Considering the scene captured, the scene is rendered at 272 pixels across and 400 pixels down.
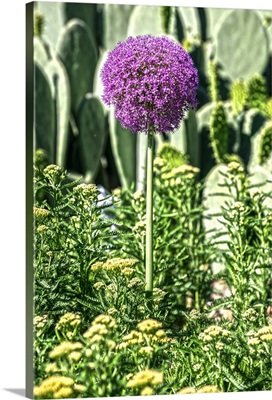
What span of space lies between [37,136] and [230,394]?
1.78 meters

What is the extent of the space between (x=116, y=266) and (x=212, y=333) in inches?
20.0

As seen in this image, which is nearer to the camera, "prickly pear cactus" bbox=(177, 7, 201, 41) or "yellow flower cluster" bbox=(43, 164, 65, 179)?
"yellow flower cluster" bbox=(43, 164, 65, 179)

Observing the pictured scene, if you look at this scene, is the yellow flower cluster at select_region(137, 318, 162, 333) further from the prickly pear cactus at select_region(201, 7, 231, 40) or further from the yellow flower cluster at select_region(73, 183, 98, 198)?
the prickly pear cactus at select_region(201, 7, 231, 40)

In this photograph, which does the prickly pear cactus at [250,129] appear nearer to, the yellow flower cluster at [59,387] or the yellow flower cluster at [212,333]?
the yellow flower cluster at [212,333]

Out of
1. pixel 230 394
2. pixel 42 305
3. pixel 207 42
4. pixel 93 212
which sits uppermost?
pixel 207 42

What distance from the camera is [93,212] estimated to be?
4.63 m

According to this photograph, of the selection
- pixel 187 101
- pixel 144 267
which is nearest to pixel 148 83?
pixel 187 101

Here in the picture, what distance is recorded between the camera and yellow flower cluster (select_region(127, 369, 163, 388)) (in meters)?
4.04

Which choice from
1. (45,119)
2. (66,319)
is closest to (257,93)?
(45,119)

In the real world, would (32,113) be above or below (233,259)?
above

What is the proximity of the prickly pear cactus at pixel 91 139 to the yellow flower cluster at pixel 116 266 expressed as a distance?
1.12 metres

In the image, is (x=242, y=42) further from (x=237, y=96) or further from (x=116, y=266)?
(x=116, y=266)

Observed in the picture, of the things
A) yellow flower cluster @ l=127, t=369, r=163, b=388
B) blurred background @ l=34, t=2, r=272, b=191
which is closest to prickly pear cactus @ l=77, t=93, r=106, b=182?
blurred background @ l=34, t=2, r=272, b=191

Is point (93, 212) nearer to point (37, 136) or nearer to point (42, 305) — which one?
A: point (42, 305)
